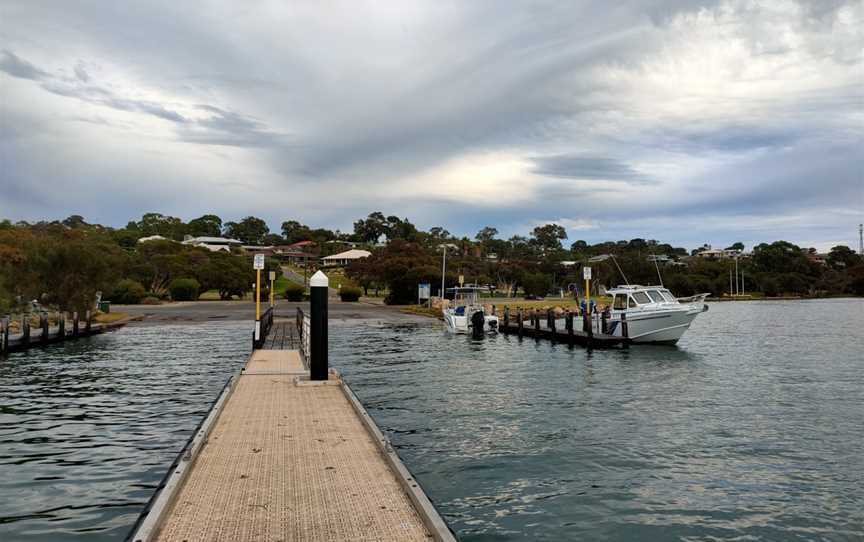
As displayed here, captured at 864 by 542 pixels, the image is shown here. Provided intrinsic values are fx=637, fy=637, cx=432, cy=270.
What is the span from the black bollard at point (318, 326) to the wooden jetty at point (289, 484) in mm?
2447

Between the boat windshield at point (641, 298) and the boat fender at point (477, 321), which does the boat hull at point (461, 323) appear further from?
the boat windshield at point (641, 298)

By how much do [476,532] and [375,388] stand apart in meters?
11.2

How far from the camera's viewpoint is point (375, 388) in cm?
1914

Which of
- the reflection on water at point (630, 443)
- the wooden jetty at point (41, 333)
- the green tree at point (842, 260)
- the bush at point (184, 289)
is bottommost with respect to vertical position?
the reflection on water at point (630, 443)

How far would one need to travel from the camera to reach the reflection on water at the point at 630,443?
8.69 meters

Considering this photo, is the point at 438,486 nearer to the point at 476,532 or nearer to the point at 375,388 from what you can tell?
the point at 476,532

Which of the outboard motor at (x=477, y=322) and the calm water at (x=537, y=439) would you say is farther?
the outboard motor at (x=477, y=322)

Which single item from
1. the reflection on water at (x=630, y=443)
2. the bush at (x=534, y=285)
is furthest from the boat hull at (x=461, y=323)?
the bush at (x=534, y=285)

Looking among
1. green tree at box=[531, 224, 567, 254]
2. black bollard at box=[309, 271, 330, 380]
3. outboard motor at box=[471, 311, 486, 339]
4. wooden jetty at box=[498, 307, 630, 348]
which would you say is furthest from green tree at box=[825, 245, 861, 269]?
black bollard at box=[309, 271, 330, 380]

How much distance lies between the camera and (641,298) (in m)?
33.6

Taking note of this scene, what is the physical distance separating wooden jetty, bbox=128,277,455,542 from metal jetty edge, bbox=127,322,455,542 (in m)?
0.01

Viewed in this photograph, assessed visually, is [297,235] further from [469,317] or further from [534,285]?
[469,317]

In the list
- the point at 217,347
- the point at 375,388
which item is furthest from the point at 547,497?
the point at 217,347

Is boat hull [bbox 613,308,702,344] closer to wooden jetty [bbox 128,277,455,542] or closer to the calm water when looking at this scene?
the calm water
